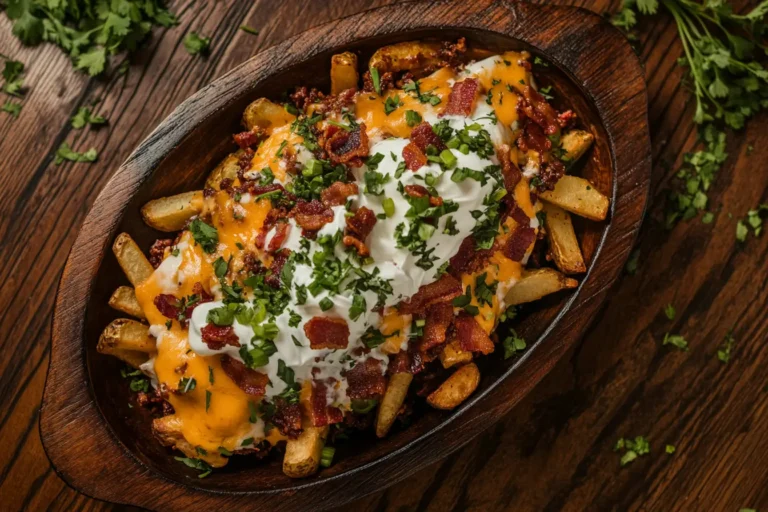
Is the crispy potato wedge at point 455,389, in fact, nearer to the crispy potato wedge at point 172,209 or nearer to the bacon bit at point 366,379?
the bacon bit at point 366,379

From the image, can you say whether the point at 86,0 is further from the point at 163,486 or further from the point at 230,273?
the point at 163,486

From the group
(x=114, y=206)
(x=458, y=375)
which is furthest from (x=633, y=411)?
(x=114, y=206)

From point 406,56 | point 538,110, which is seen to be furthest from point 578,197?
point 406,56

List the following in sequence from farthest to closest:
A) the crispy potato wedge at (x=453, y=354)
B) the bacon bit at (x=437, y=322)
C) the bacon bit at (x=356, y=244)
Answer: the crispy potato wedge at (x=453, y=354) < the bacon bit at (x=437, y=322) < the bacon bit at (x=356, y=244)

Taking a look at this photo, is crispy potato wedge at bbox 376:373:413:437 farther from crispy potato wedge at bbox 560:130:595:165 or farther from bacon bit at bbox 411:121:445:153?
crispy potato wedge at bbox 560:130:595:165

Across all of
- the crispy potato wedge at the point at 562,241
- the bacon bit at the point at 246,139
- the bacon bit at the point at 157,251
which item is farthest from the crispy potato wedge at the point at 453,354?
the bacon bit at the point at 157,251

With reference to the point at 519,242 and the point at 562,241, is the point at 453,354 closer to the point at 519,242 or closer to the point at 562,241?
the point at 519,242

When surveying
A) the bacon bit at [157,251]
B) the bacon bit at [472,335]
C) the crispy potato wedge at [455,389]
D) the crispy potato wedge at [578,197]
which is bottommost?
the crispy potato wedge at [455,389]

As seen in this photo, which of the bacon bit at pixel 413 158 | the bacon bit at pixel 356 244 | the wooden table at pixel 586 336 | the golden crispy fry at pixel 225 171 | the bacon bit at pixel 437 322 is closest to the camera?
the bacon bit at pixel 356 244
